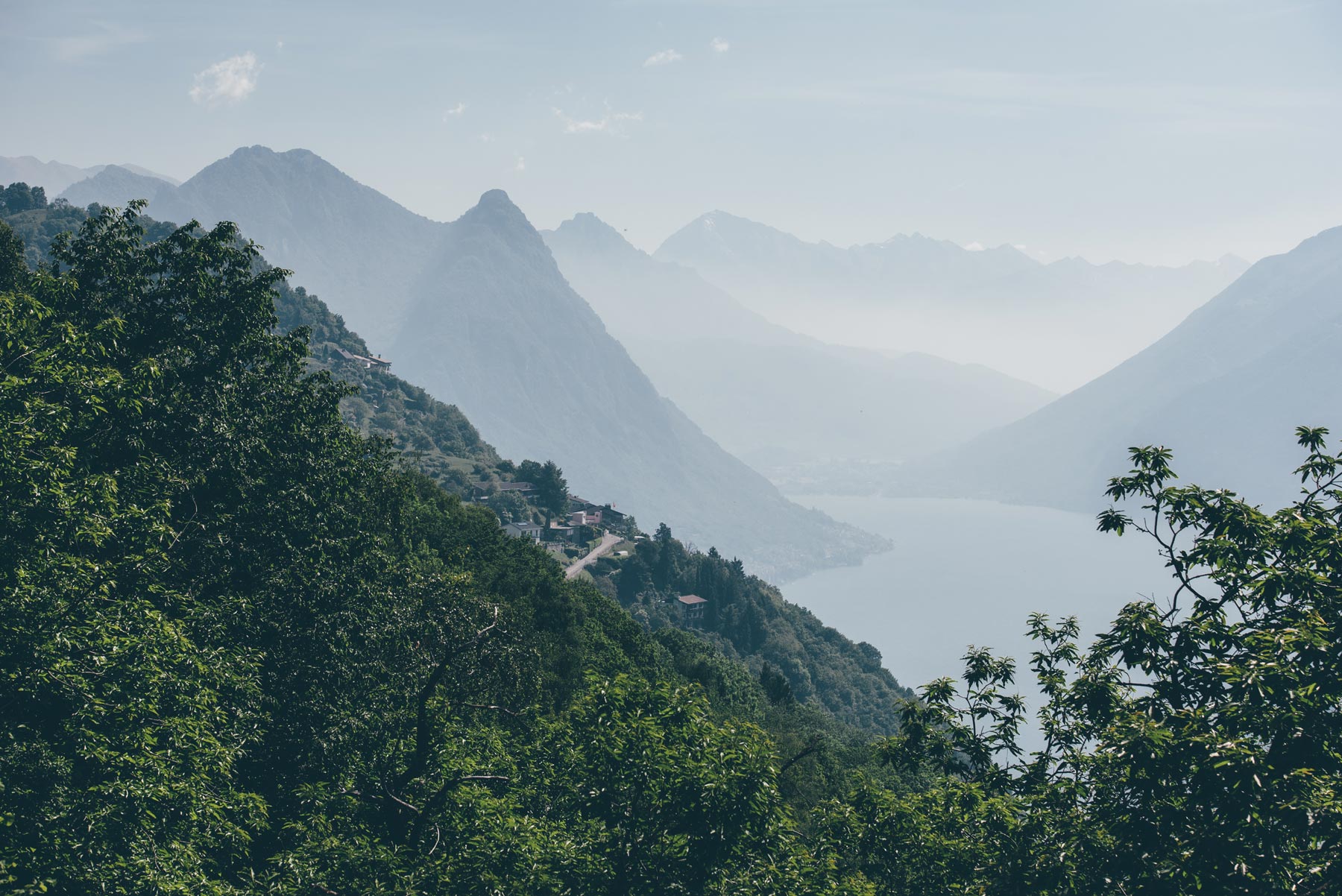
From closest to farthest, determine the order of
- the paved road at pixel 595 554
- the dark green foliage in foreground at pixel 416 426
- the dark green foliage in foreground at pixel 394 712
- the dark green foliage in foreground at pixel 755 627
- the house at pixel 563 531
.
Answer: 1. the dark green foliage in foreground at pixel 394 712
2. the paved road at pixel 595 554
3. the dark green foliage in foreground at pixel 755 627
4. the house at pixel 563 531
5. the dark green foliage in foreground at pixel 416 426

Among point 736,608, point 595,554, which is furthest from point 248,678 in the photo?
point 736,608

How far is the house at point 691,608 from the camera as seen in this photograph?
13800 cm

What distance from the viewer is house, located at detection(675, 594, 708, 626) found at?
138 m

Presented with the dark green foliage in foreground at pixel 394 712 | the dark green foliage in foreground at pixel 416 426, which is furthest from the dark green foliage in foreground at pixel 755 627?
the dark green foliage in foreground at pixel 394 712

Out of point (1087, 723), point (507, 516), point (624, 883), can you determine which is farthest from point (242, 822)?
point (507, 516)

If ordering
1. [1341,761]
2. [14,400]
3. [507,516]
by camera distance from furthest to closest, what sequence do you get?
1. [507,516]
2. [14,400]
3. [1341,761]

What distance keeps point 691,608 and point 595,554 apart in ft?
62.7

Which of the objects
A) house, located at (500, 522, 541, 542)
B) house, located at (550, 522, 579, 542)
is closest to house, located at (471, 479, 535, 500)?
house, located at (550, 522, 579, 542)

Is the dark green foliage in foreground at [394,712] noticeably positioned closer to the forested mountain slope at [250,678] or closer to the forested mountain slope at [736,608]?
the forested mountain slope at [250,678]

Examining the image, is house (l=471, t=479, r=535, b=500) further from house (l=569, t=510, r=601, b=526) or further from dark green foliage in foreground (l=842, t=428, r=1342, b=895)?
dark green foliage in foreground (l=842, t=428, r=1342, b=895)

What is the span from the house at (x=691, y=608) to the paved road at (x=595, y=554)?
619 inches

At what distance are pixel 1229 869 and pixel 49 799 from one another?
16.8m

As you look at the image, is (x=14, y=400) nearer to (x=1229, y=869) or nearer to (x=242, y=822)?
(x=242, y=822)

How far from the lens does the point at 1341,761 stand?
10445 millimetres
